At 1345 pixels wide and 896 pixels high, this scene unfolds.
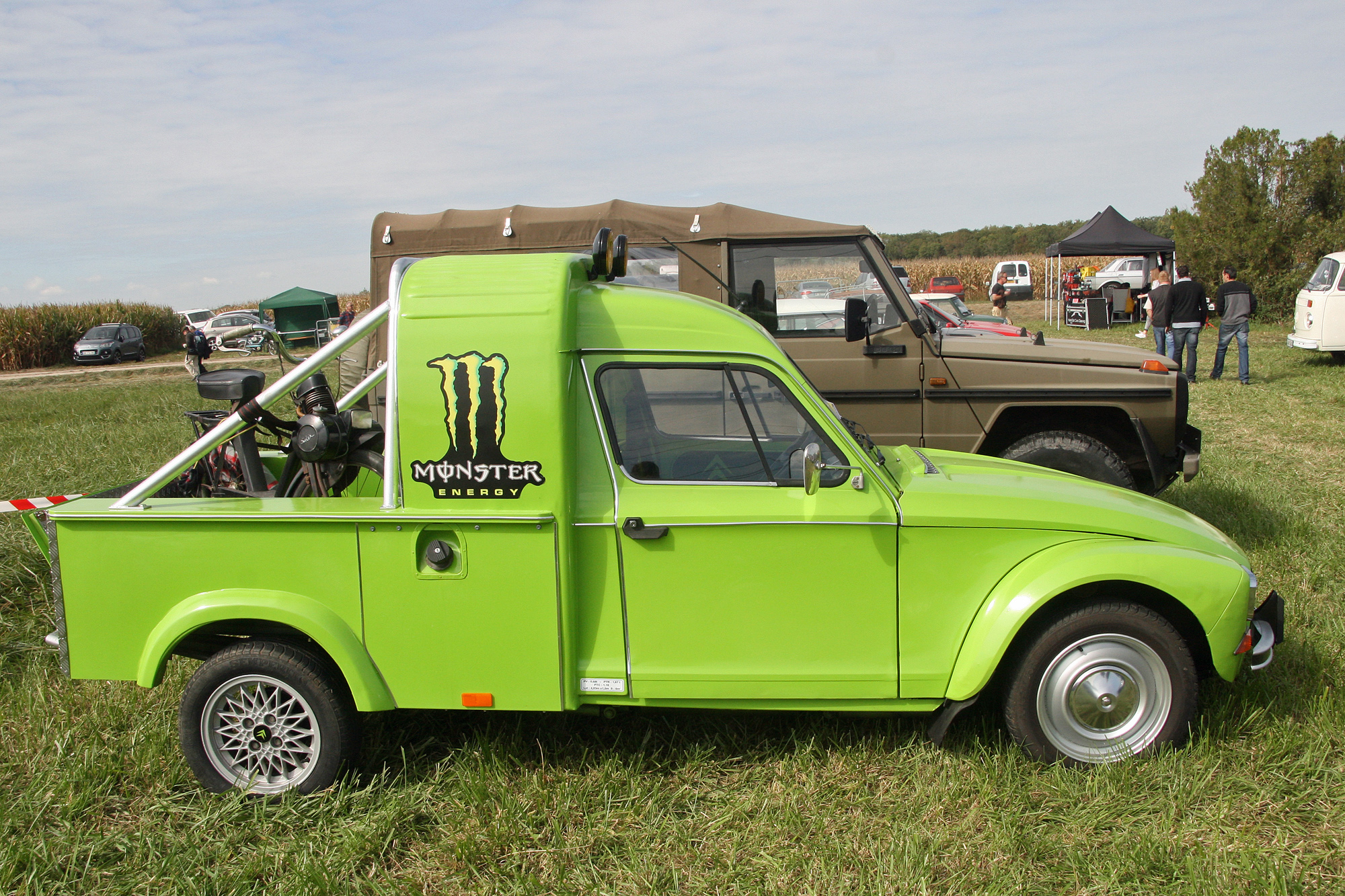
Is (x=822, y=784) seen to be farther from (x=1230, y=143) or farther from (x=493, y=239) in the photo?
(x=1230, y=143)

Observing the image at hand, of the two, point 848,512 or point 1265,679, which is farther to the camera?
point 1265,679

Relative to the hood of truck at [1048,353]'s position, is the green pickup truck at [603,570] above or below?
below

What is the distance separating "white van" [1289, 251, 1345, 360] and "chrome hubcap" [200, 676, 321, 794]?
17145mm

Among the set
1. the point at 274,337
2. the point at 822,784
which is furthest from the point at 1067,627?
the point at 274,337

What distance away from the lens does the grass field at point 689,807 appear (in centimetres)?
305

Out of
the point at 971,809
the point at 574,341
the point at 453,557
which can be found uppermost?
the point at 574,341

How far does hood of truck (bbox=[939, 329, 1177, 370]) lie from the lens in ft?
20.5

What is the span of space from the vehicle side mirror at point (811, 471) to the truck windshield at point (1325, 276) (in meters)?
16.2

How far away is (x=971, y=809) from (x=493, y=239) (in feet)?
21.3

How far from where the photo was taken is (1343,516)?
21.8ft

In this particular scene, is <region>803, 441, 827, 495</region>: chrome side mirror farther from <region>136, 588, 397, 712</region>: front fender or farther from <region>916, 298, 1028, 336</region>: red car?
<region>916, 298, 1028, 336</region>: red car

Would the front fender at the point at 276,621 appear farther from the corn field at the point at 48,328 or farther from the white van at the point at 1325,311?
the corn field at the point at 48,328

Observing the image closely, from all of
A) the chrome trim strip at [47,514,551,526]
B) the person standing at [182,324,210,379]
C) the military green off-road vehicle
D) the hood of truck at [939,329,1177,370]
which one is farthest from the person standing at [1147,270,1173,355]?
the chrome trim strip at [47,514,551,526]

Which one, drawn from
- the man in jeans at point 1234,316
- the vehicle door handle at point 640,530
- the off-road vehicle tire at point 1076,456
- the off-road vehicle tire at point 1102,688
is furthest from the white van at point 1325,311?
the vehicle door handle at point 640,530
